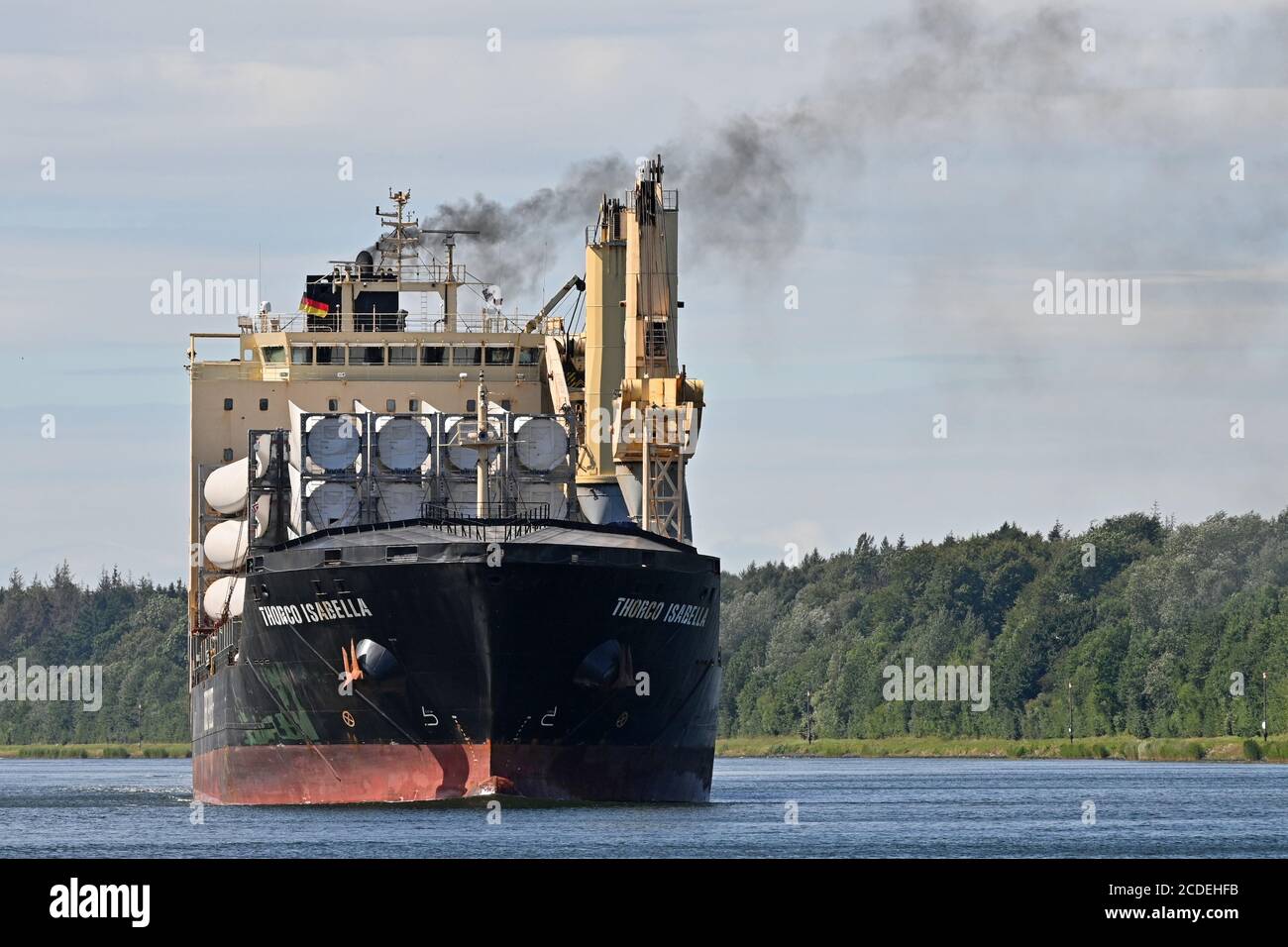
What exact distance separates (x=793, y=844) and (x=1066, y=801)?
67.6 ft

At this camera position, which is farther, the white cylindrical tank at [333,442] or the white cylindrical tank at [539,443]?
the white cylindrical tank at [333,442]

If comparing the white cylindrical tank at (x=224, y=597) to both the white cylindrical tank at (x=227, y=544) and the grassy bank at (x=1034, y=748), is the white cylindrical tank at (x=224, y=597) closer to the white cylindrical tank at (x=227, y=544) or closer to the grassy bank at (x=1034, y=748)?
the white cylindrical tank at (x=227, y=544)

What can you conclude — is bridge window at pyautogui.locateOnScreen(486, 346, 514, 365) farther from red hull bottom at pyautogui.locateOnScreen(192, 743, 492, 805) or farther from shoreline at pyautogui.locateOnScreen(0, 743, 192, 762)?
shoreline at pyautogui.locateOnScreen(0, 743, 192, 762)

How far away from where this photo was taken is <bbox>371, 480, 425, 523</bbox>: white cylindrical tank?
54.8m

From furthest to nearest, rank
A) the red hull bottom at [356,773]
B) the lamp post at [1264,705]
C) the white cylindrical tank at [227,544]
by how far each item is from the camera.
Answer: the lamp post at [1264,705], the white cylindrical tank at [227,544], the red hull bottom at [356,773]

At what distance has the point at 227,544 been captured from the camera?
61.7 m

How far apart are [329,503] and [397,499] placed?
5.41 ft

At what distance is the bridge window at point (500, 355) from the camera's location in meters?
67.8

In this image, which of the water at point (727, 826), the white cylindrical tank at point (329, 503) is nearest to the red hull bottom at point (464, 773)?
the water at point (727, 826)

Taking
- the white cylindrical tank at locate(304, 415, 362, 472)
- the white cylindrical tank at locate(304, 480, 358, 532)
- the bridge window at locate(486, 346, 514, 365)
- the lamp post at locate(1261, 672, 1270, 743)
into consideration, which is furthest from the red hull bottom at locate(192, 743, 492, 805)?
the lamp post at locate(1261, 672, 1270, 743)

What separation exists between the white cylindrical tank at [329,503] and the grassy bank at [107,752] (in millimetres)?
125654
